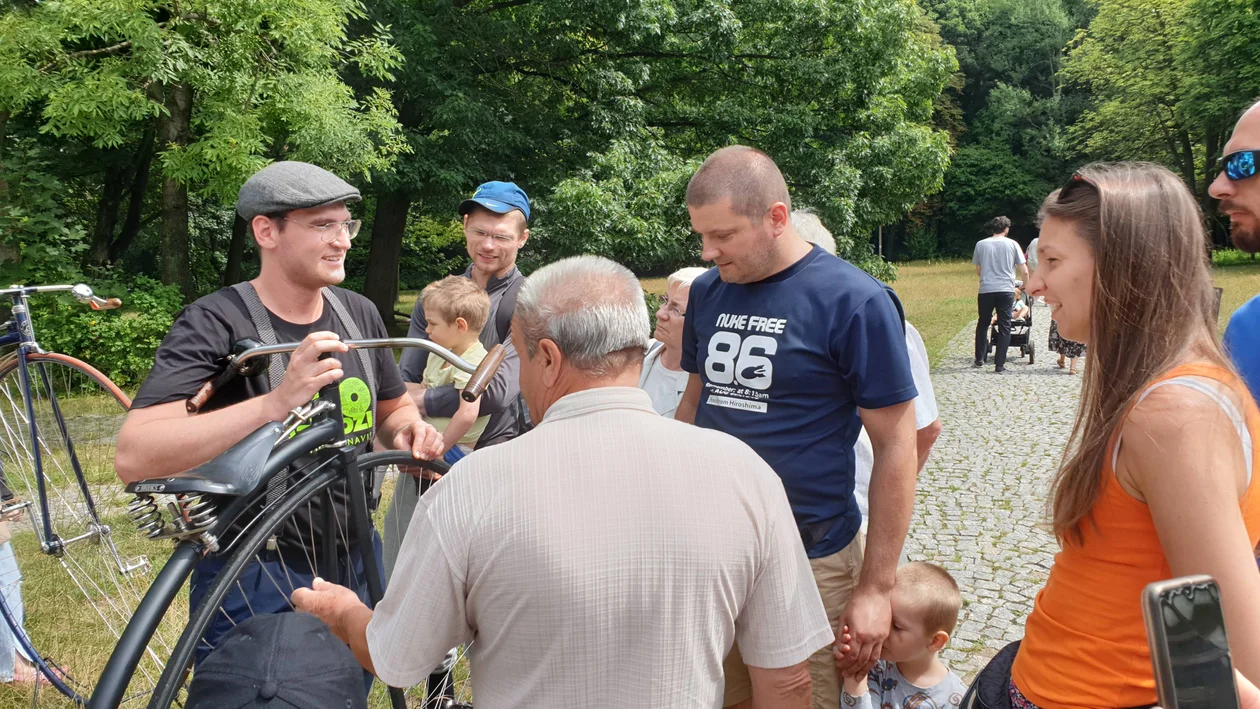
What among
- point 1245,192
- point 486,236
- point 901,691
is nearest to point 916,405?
point 901,691

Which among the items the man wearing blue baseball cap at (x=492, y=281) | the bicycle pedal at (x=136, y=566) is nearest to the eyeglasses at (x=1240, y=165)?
the man wearing blue baseball cap at (x=492, y=281)

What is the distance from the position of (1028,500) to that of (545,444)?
21.3 ft

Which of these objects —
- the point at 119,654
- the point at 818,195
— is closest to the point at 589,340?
the point at 119,654

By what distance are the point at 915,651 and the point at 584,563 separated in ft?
5.36

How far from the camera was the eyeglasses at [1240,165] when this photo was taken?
81.0 inches

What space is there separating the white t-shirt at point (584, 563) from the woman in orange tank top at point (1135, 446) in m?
0.61

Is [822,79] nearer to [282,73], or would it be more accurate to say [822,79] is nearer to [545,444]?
[282,73]

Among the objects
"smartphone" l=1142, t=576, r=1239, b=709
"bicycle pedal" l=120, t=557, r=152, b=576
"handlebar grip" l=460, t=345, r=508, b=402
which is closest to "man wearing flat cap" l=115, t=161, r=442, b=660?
"handlebar grip" l=460, t=345, r=508, b=402

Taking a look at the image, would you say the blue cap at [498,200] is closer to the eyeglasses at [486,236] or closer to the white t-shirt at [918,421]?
the eyeglasses at [486,236]

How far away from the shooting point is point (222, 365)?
252 cm

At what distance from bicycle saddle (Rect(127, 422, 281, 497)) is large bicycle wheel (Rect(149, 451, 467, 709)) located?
0.21 m

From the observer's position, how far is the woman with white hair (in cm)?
382

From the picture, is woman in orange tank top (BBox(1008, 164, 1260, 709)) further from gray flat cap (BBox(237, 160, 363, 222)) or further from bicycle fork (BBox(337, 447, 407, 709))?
gray flat cap (BBox(237, 160, 363, 222))

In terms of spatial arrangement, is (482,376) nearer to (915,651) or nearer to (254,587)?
(254,587)
